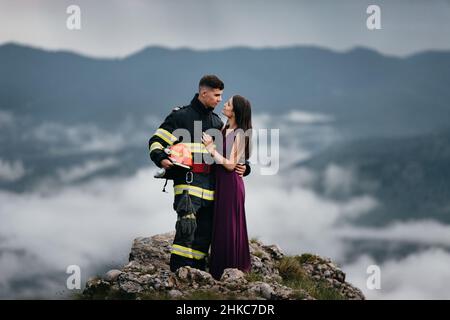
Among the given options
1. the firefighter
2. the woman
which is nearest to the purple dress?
the woman

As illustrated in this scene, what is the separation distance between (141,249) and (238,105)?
3.84 metres

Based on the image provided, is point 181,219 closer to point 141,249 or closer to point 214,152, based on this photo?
point 214,152

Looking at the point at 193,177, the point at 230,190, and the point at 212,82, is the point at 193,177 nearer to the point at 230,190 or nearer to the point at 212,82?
the point at 230,190

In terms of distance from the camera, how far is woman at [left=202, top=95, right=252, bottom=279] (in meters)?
15.5

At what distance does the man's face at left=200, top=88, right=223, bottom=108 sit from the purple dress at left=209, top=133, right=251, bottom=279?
63cm

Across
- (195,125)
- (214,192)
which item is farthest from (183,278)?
(195,125)

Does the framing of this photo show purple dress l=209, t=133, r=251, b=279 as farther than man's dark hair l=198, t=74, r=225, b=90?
Yes

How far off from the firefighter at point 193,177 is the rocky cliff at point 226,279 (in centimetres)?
55

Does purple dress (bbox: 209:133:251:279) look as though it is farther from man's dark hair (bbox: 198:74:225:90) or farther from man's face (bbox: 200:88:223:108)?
man's dark hair (bbox: 198:74:225:90)

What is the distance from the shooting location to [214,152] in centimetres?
1551

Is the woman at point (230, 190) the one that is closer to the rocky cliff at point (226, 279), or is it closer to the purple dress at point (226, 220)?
the purple dress at point (226, 220)

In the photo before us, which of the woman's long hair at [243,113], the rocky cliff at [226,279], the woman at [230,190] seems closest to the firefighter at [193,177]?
the woman at [230,190]

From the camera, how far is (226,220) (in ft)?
51.4

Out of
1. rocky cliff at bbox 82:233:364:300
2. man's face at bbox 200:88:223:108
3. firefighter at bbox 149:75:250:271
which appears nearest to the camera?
rocky cliff at bbox 82:233:364:300
